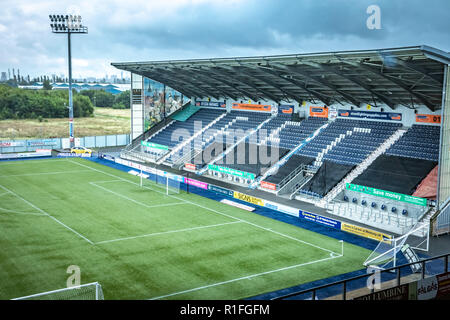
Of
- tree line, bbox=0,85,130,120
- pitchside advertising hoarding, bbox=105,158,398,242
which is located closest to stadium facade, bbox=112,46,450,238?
pitchside advertising hoarding, bbox=105,158,398,242

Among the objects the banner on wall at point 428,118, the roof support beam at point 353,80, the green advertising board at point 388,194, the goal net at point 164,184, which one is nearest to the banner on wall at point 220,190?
the goal net at point 164,184

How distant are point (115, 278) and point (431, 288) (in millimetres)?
12157

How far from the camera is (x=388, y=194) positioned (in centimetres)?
2959

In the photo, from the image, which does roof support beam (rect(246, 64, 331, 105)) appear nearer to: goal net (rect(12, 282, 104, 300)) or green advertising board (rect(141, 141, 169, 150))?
green advertising board (rect(141, 141, 169, 150))

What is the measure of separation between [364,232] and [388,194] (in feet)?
15.2

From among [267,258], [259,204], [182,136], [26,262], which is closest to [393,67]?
[259,204]

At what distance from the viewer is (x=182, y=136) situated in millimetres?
53719

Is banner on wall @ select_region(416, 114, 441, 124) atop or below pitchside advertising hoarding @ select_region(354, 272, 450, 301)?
atop

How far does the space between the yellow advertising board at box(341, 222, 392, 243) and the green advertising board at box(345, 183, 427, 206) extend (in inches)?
165

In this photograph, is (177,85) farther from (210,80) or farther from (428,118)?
(428,118)

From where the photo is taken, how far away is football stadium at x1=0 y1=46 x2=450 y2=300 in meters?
19.5

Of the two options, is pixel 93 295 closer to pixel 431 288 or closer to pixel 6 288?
pixel 6 288

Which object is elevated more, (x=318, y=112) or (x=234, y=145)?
(x=318, y=112)

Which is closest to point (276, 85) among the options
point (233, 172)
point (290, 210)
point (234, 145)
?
point (234, 145)
